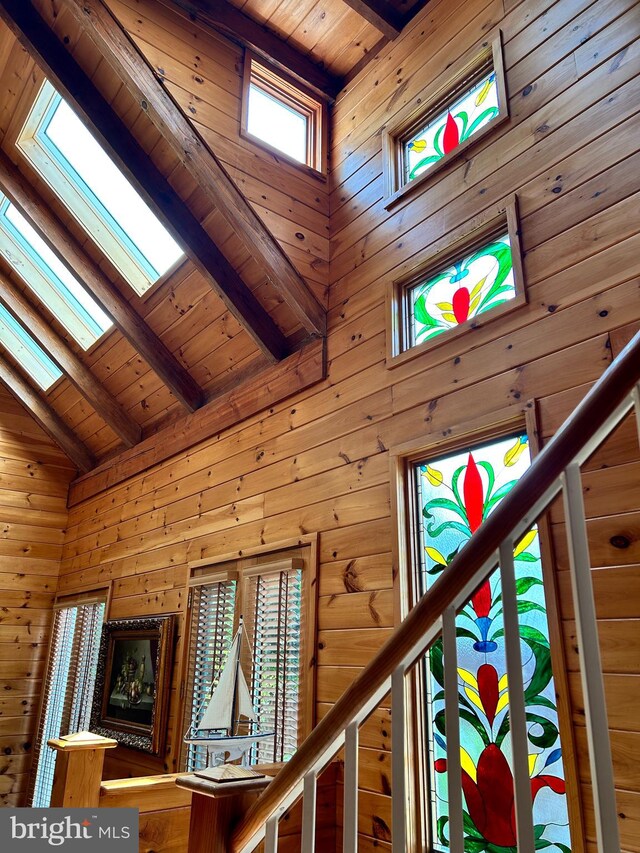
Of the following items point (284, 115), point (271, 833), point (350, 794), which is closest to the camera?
point (350, 794)

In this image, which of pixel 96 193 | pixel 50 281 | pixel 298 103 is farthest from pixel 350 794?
pixel 50 281

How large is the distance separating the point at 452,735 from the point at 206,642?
3.26m

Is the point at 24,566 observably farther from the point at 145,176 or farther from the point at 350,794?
the point at 350,794

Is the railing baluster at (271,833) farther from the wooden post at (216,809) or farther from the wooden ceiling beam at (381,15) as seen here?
the wooden ceiling beam at (381,15)

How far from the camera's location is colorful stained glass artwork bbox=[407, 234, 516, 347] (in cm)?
272

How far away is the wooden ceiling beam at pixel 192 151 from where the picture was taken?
3156 millimetres

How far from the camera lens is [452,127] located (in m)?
3.19

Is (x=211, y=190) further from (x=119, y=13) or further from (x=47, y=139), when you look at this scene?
(x=47, y=139)

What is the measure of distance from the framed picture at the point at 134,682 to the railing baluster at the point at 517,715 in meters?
3.71

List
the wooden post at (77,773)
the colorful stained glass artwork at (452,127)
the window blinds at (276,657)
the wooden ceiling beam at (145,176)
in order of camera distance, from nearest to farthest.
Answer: the wooden post at (77,773), the colorful stained glass artwork at (452,127), the window blinds at (276,657), the wooden ceiling beam at (145,176)

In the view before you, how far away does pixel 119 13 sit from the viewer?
327 cm

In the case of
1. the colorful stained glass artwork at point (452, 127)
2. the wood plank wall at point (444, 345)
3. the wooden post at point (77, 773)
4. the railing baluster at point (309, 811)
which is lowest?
the wooden post at point (77, 773)

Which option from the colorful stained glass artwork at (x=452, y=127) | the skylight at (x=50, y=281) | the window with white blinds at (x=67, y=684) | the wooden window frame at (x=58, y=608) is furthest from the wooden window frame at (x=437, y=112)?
the window with white blinds at (x=67, y=684)

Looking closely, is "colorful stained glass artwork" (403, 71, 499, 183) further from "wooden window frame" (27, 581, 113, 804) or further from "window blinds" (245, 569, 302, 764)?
"wooden window frame" (27, 581, 113, 804)
